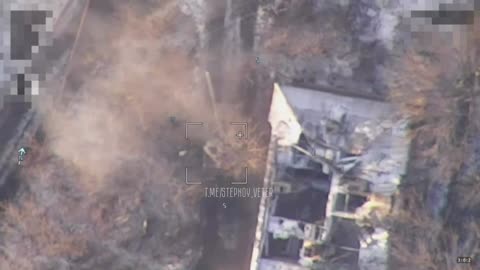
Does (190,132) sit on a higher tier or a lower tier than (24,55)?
lower

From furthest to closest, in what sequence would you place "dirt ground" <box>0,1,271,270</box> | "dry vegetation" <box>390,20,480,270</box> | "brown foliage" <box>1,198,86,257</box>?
"dirt ground" <box>0,1,271,270</box>, "brown foliage" <box>1,198,86,257</box>, "dry vegetation" <box>390,20,480,270</box>

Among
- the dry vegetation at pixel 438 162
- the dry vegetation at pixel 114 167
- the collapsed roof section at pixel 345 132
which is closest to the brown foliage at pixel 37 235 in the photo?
the dry vegetation at pixel 114 167

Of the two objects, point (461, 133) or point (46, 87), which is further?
point (46, 87)

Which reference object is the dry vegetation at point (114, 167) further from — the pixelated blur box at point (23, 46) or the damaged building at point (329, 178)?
the damaged building at point (329, 178)

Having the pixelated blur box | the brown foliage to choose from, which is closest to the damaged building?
the brown foliage

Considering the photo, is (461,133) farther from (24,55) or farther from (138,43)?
(24,55)

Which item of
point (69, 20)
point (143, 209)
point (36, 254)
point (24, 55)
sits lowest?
point (36, 254)

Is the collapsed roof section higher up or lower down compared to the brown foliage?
higher up

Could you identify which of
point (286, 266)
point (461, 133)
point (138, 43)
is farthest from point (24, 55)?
point (461, 133)

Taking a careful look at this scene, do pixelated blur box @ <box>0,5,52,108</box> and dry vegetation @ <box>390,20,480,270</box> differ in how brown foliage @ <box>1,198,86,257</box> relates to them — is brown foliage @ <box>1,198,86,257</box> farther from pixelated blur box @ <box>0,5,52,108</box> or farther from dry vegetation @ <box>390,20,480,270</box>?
dry vegetation @ <box>390,20,480,270</box>
